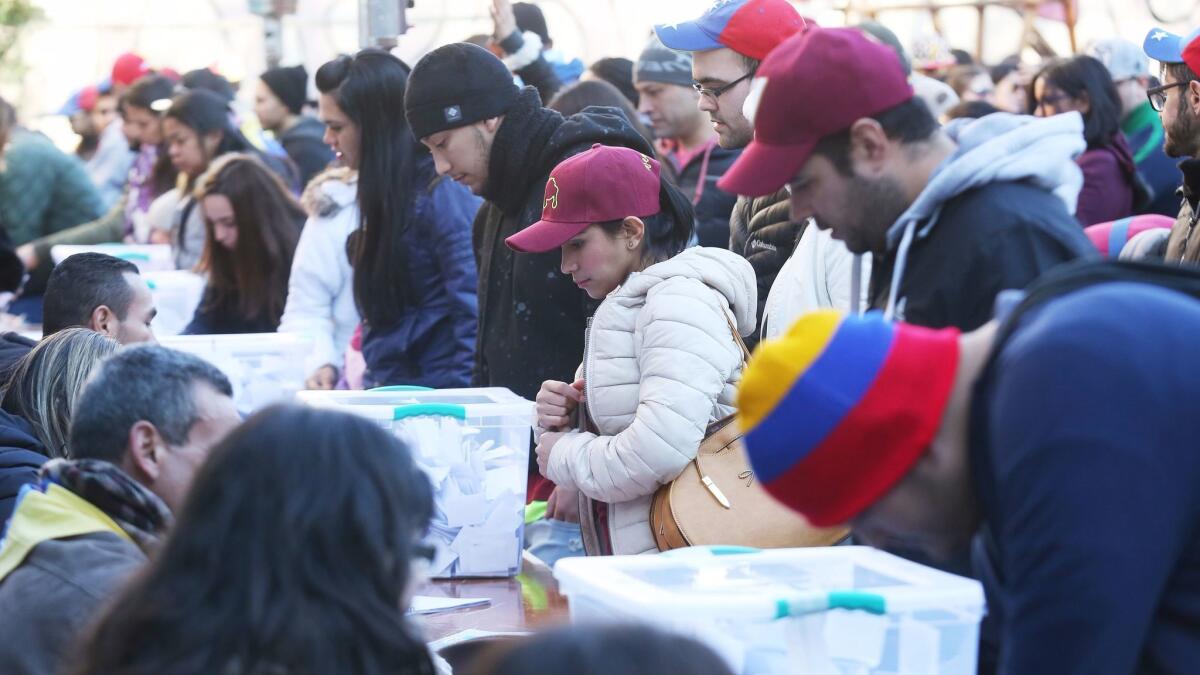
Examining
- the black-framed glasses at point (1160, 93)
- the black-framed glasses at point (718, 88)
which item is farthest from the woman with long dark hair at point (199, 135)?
the black-framed glasses at point (1160, 93)

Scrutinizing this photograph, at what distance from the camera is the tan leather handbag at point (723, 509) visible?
3.16 meters

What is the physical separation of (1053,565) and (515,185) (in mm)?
2913

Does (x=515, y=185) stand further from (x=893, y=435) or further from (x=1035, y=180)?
(x=893, y=435)

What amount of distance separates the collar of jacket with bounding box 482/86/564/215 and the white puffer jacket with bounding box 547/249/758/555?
3.11ft

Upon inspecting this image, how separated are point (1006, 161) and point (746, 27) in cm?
171

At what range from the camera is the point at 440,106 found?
4.36 metres

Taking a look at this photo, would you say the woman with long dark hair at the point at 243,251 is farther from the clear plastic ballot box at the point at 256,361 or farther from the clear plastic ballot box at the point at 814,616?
the clear plastic ballot box at the point at 814,616

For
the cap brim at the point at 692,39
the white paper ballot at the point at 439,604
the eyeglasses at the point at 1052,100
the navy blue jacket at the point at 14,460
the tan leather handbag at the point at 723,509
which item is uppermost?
the cap brim at the point at 692,39

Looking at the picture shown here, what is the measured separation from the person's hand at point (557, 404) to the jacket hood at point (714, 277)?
0.87 ft

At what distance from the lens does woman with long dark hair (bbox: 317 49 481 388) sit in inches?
200

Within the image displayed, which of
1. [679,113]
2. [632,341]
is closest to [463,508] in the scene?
[632,341]

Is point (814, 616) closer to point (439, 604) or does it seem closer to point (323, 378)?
point (439, 604)

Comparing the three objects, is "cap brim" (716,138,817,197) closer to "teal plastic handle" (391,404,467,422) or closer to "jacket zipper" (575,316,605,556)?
"jacket zipper" (575,316,605,556)

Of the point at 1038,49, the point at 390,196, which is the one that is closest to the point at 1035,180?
the point at 390,196
